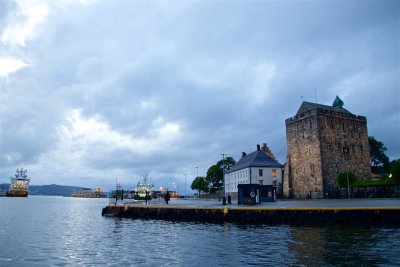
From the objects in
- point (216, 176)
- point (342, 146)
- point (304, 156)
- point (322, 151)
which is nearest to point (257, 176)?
point (304, 156)

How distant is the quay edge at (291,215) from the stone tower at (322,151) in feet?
120

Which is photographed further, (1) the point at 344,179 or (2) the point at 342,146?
(2) the point at 342,146

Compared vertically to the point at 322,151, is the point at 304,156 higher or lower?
lower

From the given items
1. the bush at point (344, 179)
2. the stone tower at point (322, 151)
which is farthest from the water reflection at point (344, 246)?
the stone tower at point (322, 151)

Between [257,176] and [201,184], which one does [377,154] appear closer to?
[257,176]

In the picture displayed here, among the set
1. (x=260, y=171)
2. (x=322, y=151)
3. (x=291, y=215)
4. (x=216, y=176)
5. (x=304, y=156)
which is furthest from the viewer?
(x=216, y=176)

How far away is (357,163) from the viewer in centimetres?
7062

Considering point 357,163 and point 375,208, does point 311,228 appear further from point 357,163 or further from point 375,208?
point 357,163

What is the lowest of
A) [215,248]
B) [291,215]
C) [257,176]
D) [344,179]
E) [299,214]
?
[215,248]

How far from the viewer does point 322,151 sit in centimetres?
6706

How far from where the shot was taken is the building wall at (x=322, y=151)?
67.0 m

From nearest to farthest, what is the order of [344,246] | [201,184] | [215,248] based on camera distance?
1. [344,246]
2. [215,248]
3. [201,184]

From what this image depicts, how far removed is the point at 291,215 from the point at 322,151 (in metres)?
38.8

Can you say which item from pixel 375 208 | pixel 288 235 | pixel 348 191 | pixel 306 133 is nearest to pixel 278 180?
pixel 306 133
